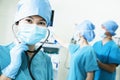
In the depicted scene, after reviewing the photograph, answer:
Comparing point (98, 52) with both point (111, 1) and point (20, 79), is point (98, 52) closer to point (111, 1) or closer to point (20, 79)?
point (111, 1)

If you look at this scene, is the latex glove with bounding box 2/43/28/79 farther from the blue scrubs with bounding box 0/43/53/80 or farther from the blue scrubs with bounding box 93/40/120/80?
the blue scrubs with bounding box 93/40/120/80

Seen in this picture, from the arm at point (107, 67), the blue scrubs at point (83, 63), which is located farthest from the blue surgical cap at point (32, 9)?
the arm at point (107, 67)

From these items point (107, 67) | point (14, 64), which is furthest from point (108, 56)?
point (14, 64)

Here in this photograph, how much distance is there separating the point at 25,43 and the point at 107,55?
1369 mm

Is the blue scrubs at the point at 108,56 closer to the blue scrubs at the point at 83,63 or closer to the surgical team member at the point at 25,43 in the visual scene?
the blue scrubs at the point at 83,63

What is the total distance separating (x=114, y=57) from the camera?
2.23 meters

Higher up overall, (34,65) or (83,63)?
(34,65)

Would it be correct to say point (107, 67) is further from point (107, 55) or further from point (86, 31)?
point (86, 31)

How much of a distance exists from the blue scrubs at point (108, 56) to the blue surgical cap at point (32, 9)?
127 cm

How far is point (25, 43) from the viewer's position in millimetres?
1066

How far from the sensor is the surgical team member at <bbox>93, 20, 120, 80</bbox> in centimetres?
223

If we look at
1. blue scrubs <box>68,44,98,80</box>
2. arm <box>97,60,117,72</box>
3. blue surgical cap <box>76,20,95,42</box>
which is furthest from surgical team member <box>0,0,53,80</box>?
arm <box>97,60,117,72</box>

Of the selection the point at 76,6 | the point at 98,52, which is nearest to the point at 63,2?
the point at 76,6

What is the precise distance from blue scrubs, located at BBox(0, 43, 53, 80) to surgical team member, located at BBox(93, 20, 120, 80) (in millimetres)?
1120
